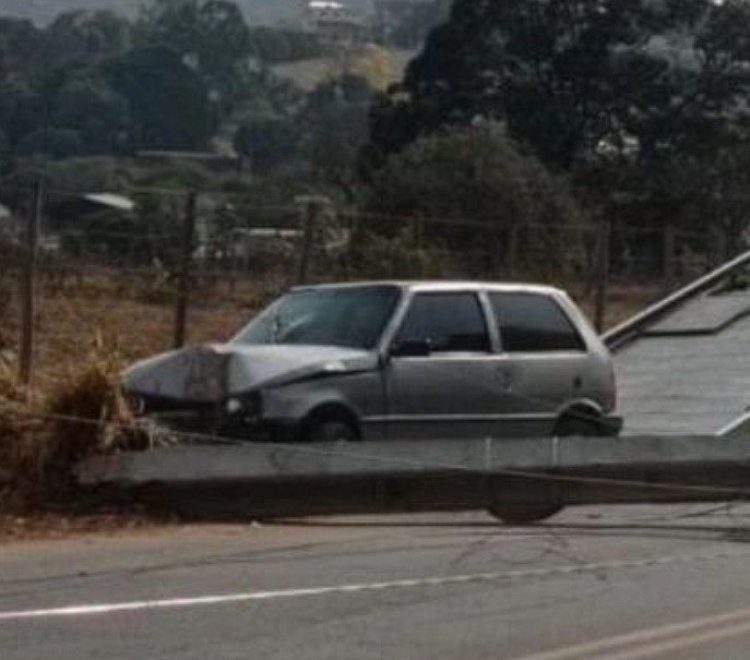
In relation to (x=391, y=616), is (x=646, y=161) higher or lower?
higher

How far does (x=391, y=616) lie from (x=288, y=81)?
89592 millimetres

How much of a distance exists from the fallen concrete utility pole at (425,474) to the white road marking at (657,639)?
496 centimetres

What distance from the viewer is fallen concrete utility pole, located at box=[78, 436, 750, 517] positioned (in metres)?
16.2

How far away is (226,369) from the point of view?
17656mm

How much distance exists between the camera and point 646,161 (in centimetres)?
6041

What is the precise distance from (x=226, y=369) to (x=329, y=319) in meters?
1.57

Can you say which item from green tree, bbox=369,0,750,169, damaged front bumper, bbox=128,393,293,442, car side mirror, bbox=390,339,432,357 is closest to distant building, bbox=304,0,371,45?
green tree, bbox=369,0,750,169

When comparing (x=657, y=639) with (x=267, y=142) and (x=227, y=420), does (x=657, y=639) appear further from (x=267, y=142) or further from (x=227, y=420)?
(x=267, y=142)

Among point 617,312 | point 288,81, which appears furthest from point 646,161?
point 288,81

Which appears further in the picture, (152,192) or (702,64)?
(702,64)

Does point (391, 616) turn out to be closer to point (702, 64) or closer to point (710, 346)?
point (710, 346)

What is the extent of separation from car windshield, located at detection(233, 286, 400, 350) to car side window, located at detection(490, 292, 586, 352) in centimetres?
116

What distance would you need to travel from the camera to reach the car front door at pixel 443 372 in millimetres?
18609

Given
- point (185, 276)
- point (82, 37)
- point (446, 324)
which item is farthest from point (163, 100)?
point (446, 324)
